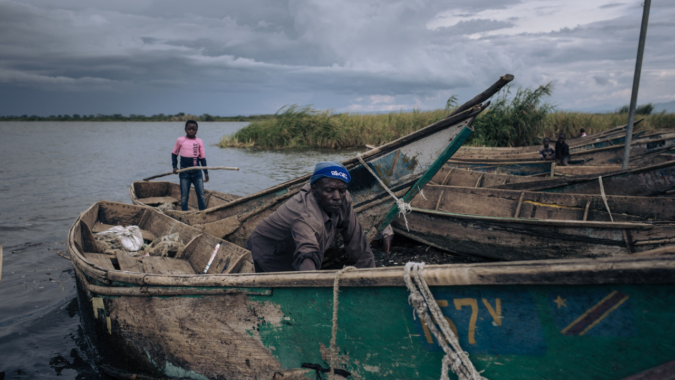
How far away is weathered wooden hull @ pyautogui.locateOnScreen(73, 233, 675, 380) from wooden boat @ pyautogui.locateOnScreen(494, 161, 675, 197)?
5613 millimetres

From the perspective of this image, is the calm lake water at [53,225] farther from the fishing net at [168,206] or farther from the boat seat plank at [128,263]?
the fishing net at [168,206]

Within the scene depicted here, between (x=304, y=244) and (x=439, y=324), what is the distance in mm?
1093

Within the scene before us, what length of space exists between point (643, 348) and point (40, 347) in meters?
5.36

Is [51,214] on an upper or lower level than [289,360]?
lower

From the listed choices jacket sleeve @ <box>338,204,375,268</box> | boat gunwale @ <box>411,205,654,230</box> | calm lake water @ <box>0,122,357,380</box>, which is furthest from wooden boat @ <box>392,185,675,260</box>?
calm lake water @ <box>0,122,357,380</box>

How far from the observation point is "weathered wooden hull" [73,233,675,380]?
1.52m

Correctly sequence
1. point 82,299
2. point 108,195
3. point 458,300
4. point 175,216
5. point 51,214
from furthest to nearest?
1. point 108,195
2. point 51,214
3. point 175,216
4. point 82,299
5. point 458,300

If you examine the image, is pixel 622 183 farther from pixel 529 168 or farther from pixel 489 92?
pixel 529 168

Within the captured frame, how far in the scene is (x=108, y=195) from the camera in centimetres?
1195

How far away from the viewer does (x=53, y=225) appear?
8.60 metres

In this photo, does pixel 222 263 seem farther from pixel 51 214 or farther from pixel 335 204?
pixel 51 214

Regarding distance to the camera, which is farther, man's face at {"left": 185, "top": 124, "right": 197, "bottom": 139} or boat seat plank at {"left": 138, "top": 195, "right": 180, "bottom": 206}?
boat seat plank at {"left": 138, "top": 195, "right": 180, "bottom": 206}

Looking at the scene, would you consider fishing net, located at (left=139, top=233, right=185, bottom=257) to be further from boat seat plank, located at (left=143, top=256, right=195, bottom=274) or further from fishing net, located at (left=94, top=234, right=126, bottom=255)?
fishing net, located at (left=94, top=234, right=126, bottom=255)

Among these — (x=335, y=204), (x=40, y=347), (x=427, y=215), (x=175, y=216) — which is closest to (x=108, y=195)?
(x=175, y=216)
